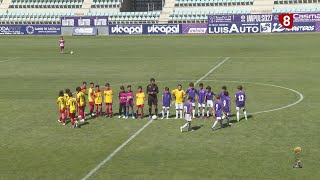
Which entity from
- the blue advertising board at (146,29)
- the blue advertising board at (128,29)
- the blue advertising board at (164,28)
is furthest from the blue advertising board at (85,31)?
the blue advertising board at (164,28)

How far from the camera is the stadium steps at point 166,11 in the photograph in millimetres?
85994

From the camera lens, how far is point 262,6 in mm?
83500

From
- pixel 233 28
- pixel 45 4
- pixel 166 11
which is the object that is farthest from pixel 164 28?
pixel 45 4

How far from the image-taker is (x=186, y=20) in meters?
84.8

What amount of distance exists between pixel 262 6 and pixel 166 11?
16.3 m

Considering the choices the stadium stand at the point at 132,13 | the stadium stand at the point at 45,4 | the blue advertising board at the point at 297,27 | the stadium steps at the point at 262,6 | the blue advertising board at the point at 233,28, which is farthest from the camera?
the stadium stand at the point at 45,4

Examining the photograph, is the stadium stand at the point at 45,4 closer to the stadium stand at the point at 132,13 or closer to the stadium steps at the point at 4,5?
the stadium stand at the point at 132,13

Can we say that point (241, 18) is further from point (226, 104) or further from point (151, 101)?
point (226, 104)

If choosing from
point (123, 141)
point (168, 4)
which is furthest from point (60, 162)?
point (168, 4)

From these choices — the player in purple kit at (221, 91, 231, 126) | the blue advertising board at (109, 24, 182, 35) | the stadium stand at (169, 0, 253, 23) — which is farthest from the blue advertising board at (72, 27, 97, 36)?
the player in purple kit at (221, 91, 231, 126)

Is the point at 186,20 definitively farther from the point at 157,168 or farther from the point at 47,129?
the point at 157,168

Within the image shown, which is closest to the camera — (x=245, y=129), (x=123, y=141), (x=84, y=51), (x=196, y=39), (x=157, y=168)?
(x=157, y=168)

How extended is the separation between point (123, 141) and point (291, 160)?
6382 millimetres

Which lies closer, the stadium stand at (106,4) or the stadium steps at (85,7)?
the stadium stand at (106,4)
